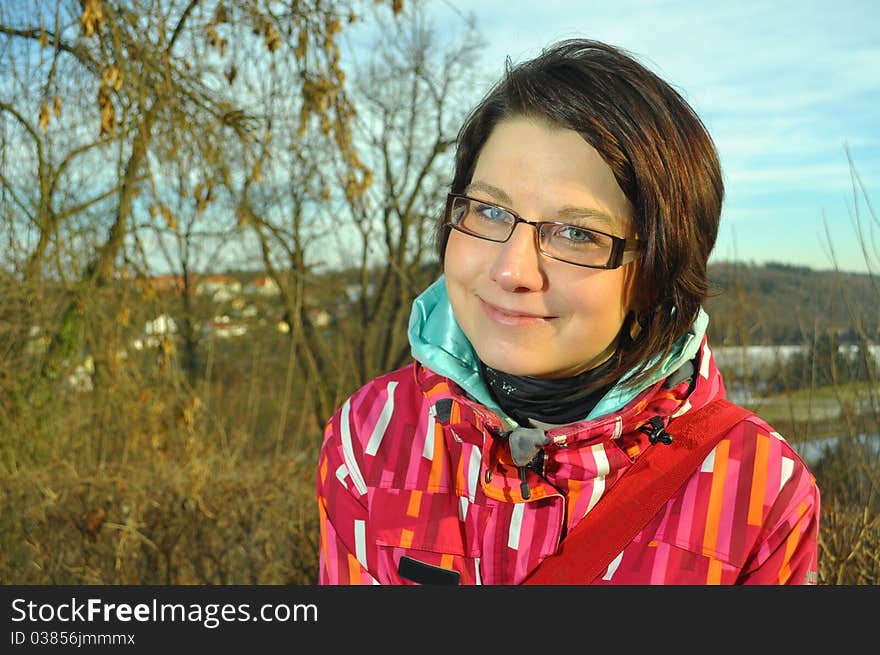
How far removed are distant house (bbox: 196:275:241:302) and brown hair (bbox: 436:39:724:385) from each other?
24.1 ft

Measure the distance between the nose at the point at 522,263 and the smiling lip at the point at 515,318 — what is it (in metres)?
0.04

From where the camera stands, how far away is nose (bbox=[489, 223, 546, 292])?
1488 mm

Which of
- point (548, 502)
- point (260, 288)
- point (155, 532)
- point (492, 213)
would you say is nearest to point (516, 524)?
point (548, 502)

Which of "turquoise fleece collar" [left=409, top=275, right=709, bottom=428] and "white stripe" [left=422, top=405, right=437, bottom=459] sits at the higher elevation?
Result: "turquoise fleece collar" [left=409, top=275, right=709, bottom=428]

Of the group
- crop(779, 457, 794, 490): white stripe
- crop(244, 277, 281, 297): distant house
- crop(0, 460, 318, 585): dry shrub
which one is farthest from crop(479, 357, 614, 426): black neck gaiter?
crop(244, 277, 281, 297): distant house

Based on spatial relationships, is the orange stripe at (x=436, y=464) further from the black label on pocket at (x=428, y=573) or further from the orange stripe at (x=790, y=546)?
the orange stripe at (x=790, y=546)

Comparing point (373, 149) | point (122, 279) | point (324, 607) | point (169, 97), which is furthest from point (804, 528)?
point (373, 149)

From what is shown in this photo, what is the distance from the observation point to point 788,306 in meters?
3.77

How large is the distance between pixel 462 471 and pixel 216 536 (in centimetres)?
235

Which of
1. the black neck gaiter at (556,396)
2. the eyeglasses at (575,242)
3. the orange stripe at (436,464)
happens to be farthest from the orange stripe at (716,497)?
the orange stripe at (436,464)

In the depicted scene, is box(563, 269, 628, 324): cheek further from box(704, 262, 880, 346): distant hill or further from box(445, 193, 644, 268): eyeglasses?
box(704, 262, 880, 346): distant hill

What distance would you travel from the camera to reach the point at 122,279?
4.21m

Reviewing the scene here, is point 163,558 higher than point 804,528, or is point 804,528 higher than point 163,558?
point 804,528

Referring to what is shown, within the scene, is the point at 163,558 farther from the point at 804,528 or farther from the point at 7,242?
the point at 804,528
